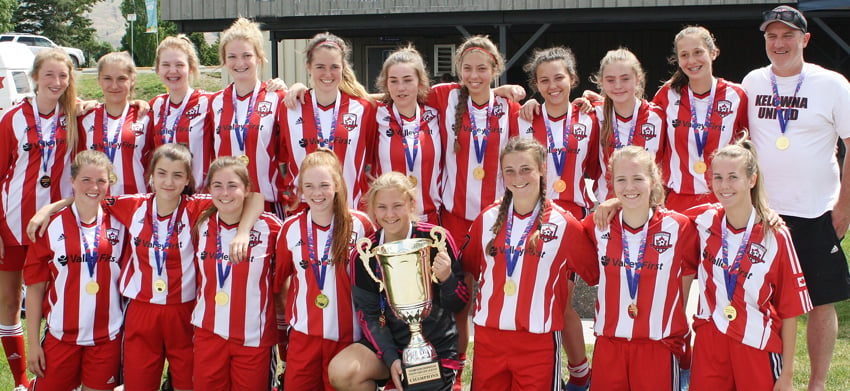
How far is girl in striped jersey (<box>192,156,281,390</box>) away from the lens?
3.95 metres

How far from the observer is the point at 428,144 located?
4504mm

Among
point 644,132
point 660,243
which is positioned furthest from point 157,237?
point 644,132

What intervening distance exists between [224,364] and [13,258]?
1783mm

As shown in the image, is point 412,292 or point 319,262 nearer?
point 412,292

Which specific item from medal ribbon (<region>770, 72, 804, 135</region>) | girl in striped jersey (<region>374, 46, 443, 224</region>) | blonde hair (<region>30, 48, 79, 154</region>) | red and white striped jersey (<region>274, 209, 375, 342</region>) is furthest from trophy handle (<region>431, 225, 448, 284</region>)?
blonde hair (<region>30, 48, 79, 154</region>)

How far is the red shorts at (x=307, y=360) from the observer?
3.88 m

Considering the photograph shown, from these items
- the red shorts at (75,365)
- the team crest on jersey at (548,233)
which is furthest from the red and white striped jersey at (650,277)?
the red shorts at (75,365)

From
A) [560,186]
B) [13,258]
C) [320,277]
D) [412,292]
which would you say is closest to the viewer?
[412,292]

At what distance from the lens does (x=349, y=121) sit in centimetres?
450

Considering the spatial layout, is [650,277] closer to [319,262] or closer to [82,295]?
[319,262]

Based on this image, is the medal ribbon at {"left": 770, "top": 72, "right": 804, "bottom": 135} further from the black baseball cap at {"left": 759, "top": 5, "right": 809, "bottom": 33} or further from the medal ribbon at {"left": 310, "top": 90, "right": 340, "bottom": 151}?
the medal ribbon at {"left": 310, "top": 90, "right": 340, "bottom": 151}

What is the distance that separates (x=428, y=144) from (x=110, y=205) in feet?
6.14

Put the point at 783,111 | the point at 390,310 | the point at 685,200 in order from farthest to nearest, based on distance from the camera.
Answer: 1. the point at 685,200
2. the point at 783,111
3. the point at 390,310

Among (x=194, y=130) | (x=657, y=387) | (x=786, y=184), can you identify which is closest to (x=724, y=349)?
(x=657, y=387)
